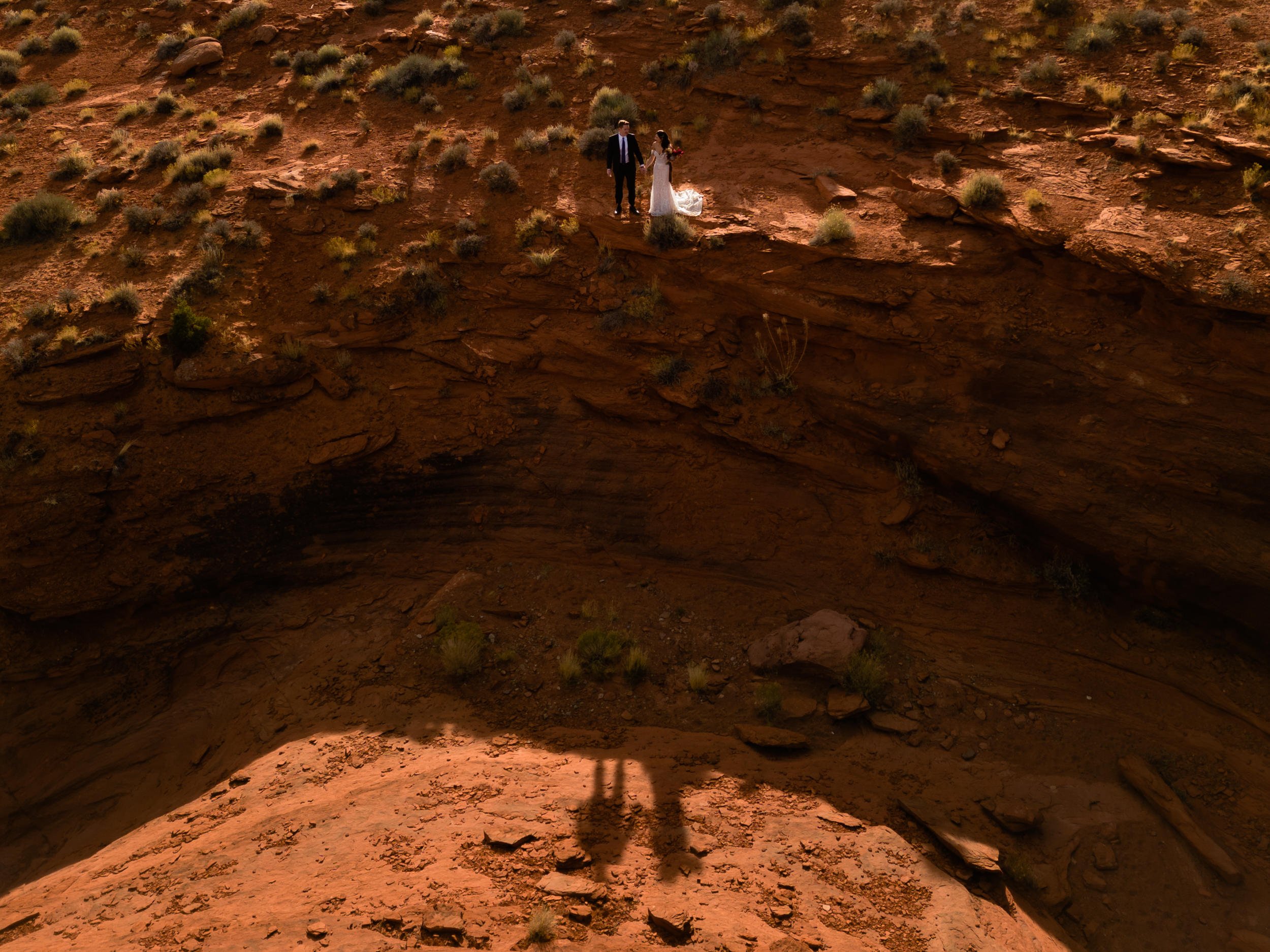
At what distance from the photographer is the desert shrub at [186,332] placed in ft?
38.5

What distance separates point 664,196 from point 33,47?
17889 mm

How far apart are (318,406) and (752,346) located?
256 inches

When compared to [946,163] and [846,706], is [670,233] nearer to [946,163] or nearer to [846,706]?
[946,163]

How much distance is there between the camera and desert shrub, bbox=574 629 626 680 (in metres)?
9.81

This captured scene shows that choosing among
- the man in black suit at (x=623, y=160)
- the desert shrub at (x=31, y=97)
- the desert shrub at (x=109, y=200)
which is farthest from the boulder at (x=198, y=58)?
the man in black suit at (x=623, y=160)

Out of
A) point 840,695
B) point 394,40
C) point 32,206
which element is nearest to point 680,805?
point 840,695

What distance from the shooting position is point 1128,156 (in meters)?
10.9

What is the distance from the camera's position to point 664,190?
12.0 m

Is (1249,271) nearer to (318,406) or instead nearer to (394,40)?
(318,406)

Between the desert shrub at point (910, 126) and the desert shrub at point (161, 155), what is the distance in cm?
1314

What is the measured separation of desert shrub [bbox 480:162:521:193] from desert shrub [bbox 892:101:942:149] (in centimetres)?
629

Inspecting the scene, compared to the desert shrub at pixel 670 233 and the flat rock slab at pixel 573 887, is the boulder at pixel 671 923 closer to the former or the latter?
the flat rock slab at pixel 573 887

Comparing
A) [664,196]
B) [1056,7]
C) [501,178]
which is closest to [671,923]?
[664,196]

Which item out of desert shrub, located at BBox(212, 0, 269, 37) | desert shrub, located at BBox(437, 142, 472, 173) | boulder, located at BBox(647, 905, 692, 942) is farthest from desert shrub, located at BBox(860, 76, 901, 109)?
desert shrub, located at BBox(212, 0, 269, 37)
